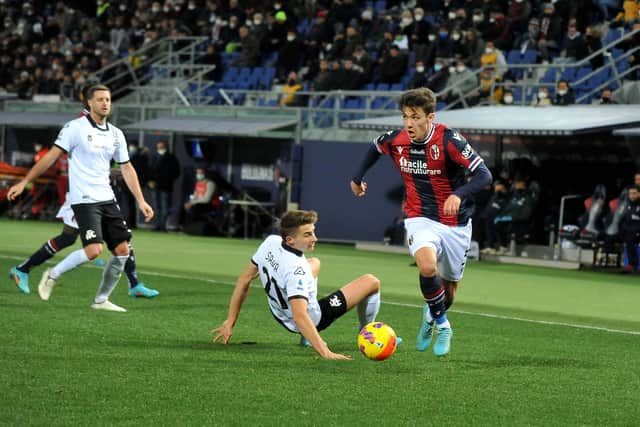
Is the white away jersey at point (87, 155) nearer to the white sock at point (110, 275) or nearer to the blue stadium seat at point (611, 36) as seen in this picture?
the white sock at point (110, 275)

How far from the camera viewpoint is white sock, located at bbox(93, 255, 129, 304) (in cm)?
1130

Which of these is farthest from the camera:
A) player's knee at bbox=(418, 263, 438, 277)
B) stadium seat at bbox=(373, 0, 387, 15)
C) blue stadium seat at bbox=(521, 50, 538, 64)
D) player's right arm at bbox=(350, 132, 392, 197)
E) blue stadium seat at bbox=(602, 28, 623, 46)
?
stadium seat at bbox=(373, 0, 387, 15)

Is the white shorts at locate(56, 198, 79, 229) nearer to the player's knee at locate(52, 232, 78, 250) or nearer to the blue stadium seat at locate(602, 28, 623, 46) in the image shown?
the player's knee at locate(52, 232, 78, 250)

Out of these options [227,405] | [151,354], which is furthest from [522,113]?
[227,405]

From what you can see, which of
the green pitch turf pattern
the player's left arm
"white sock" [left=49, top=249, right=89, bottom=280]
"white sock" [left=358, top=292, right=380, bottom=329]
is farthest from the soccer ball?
"white sock" [left=49, top=249, right=89, bottom=280]

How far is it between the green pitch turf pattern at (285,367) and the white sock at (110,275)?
1.18 ft

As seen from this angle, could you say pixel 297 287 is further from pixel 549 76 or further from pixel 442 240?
pixel 549 76

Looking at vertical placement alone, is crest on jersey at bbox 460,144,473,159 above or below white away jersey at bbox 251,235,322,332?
above

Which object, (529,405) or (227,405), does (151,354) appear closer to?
(227,405)

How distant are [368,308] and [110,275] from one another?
315cm

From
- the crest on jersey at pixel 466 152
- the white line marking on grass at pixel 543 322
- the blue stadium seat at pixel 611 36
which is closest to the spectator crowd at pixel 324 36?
the blue stadium seat at pixel 611 36

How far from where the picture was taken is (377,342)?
8492mm

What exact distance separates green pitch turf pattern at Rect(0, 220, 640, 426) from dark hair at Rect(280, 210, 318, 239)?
36.1 inches

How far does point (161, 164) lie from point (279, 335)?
1863 cm
